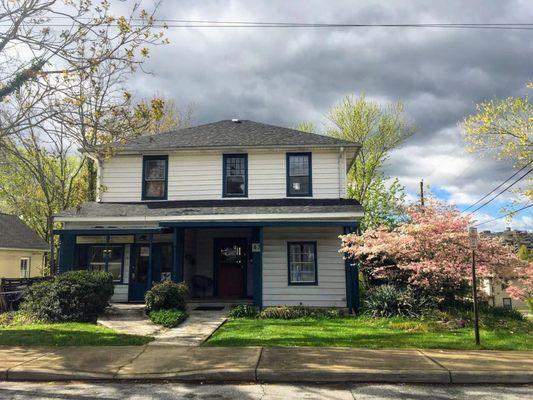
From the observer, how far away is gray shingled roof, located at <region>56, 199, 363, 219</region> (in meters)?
15.3

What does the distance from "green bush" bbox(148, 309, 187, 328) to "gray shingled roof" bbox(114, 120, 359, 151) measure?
6.20 m

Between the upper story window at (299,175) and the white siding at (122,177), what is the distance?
5.78 meters

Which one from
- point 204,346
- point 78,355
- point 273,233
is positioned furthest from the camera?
point 273,233

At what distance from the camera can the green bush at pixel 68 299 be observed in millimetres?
12242

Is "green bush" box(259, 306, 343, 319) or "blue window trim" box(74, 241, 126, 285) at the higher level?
"blue window trim" box(74, 241, 126, 285)

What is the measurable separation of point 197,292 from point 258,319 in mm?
4654

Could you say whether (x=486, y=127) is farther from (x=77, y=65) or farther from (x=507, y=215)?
(x=77, y=65)

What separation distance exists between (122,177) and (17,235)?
15.6m

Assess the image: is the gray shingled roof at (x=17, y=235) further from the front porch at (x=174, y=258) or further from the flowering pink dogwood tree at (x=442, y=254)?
the flowering pink dogwood tree at (x=442, y=254)

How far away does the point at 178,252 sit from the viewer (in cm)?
1586

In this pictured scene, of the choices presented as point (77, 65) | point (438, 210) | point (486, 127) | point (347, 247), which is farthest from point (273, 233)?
point (486, 127)

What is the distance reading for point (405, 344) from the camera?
9609 millimetres

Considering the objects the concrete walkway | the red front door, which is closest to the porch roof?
the red front door

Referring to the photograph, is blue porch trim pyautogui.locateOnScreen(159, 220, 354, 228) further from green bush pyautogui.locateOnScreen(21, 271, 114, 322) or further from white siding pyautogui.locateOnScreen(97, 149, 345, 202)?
green bush pyautogui.locateOnScreen(21, 271, 114, 322)
